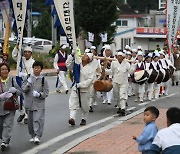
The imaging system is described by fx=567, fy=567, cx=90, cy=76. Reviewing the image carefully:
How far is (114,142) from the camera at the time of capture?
35.2 feet

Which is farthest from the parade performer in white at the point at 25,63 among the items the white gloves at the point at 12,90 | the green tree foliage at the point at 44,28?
the green tree foliage at the point at 44,28

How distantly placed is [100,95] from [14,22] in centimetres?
708

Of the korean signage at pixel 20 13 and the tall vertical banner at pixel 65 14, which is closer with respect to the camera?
the tall vertical banner at pixel 65 14

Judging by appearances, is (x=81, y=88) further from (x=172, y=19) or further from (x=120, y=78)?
(x=172, y=19)

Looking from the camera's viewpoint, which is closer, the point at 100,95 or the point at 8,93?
the point at 8,93

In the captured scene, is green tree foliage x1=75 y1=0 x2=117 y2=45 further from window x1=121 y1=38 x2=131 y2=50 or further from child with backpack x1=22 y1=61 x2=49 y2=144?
window x1=121 y1=38 x2=131 y2=50

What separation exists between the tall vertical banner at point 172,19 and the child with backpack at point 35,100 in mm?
10838

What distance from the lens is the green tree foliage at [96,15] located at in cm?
4066

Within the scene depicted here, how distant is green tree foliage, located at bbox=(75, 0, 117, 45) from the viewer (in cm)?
4066

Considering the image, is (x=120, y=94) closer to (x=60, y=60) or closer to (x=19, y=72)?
(x=19, y=72)

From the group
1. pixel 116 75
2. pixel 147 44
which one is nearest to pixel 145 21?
pixel 147 44

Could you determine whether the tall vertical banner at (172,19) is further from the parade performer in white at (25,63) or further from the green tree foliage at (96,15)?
the green tree foliage at (96,15)

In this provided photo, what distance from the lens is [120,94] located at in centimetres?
1503

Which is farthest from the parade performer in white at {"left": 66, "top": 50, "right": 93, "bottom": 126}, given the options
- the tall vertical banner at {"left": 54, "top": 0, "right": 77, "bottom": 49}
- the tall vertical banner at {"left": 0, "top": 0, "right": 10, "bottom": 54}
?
the tall vertical banner at {"left": 0, "top": 0, "right": 10, "bottom": 54}
